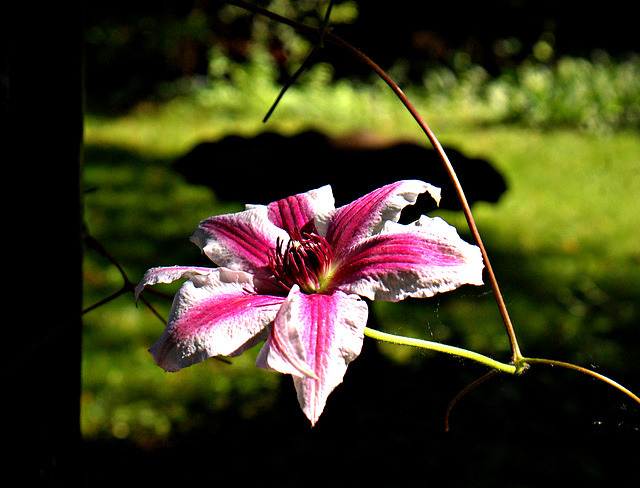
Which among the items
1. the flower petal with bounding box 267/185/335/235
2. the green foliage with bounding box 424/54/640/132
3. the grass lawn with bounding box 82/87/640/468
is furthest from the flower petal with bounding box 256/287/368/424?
the green foliage with bounding box 424/54/640/132

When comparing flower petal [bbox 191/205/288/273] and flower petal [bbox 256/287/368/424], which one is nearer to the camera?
flower petal [bbox 256/287/368/424]

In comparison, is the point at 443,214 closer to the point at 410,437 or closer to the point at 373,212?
the point at 373,212

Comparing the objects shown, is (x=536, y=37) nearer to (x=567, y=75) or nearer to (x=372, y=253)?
(x=567, y=75)

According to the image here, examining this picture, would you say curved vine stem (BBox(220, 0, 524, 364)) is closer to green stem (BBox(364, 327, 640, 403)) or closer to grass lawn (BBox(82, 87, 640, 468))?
green stem (BBox(364, 327, 640, 403))

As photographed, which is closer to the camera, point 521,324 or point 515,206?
point 521,324

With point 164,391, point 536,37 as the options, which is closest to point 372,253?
point 164,391

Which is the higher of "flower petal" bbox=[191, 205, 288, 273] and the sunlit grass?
→ "flower petal" bbox=[191, 205, 288, 273]

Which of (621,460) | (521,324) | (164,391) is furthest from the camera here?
(521,324)
